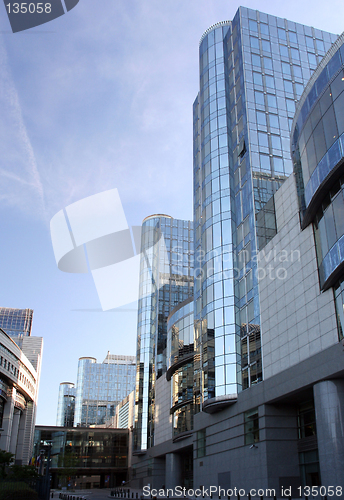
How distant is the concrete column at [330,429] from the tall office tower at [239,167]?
Result: 413 inches

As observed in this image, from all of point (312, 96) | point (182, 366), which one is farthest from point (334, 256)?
point (182, 366)

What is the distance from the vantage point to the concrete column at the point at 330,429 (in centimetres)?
2902

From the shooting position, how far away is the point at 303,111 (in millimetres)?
36688

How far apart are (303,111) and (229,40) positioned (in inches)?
1153

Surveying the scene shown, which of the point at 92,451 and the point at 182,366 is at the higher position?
the point at 182,366

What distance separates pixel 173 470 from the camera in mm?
70438

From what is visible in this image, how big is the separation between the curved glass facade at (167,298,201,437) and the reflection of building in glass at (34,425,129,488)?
188 ft

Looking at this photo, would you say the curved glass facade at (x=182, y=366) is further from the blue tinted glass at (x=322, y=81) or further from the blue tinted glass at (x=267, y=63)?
the blue tinted glass at (x=322, y=81)

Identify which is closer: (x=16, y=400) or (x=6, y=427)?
(x=6, y=427)

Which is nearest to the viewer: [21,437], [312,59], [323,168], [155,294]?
[323,168]

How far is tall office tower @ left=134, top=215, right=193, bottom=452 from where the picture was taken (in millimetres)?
93625

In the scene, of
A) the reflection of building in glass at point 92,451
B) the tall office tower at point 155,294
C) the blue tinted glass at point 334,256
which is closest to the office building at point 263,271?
the blue tinted glass at point 334,256

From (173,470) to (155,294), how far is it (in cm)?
4073

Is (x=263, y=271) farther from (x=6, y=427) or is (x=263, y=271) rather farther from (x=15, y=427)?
(x=15, y=427)
